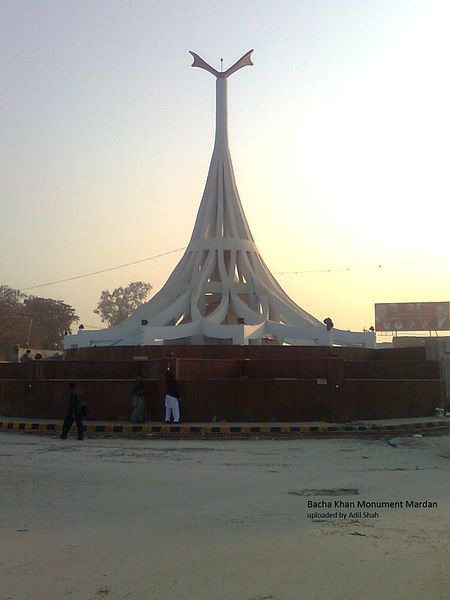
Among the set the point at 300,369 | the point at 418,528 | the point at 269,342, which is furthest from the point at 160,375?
the point at 269,342

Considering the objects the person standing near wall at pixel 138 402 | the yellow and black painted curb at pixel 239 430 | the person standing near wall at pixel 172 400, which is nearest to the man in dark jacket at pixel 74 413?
the yellow and black painted curb at pixel 239 430

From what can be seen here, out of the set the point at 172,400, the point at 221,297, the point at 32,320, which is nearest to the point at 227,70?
the point at 221,297

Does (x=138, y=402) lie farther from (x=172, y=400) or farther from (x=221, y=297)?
(x=221, y=297)

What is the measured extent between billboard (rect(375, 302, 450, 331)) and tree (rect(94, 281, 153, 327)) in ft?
73.5

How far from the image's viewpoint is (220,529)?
5664mm

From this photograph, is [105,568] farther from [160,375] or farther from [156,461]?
[160,375]

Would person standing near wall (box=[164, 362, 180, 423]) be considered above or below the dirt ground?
above

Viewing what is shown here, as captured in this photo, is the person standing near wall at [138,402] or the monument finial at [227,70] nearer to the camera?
the person standing near wall at [138,402]

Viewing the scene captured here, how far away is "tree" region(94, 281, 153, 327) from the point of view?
195ft

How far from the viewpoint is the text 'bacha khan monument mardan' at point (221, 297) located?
25.3 m

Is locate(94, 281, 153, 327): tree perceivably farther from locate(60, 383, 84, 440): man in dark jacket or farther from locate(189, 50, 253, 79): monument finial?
locate(60, 383, 84, 440): man in dark jacket

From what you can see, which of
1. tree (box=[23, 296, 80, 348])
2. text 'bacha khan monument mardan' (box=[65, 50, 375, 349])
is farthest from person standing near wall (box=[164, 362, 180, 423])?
tree (box=[23, 296, 80, 348])

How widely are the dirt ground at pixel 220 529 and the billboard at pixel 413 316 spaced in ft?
127

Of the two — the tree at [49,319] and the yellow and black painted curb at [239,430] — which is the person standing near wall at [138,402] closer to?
the yellow and black painted curb at [239,430]
